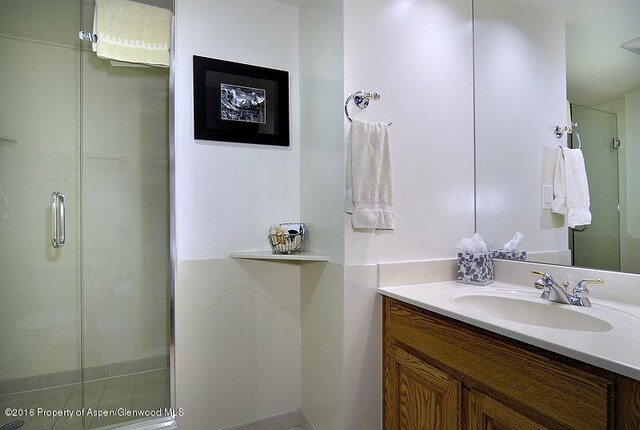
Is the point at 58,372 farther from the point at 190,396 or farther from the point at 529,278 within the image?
the point at 529,278

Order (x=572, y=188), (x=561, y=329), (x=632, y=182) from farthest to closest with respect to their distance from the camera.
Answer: (x=572, y=188) < (x=632, y=182) < (x=561, y=329)

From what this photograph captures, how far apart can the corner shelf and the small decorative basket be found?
0.06 metres

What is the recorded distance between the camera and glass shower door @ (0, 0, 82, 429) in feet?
4.94

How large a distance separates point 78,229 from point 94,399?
0.85 metres

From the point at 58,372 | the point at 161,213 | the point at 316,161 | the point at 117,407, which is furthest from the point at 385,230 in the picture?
the point at 58,372

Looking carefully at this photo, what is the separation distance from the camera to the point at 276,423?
1748 millimetres

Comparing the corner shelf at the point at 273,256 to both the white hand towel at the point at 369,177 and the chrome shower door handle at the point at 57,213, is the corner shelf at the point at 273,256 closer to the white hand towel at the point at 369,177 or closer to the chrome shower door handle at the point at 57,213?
the white hand towel at the point at 369,177

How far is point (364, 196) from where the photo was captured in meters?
1.35

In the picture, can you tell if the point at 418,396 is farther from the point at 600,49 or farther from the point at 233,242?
the point at 600,49

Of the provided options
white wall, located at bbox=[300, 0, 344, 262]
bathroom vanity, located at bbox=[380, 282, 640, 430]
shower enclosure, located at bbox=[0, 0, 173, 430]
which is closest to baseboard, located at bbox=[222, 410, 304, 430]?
shower enclosure, located at bbox=[0, 0, 173, 430]

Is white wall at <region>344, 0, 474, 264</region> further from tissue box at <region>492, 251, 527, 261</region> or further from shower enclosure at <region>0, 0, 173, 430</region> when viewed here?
shower enclosure at <region>0, 0, 173, 430</region>

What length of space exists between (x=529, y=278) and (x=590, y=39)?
1.03 m

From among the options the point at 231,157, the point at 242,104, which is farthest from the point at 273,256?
the point at 242,104

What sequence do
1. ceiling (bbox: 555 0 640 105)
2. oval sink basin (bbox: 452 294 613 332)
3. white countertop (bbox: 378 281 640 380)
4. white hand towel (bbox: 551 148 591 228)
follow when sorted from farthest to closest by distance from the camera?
white hand towel (bbox: 551 148 591 228) → ceiling (bbox: 555 0 640 105) → oval sink basin (bbox: 452 294 613 332) → white countertop (bbox: 378 281 640 380)
